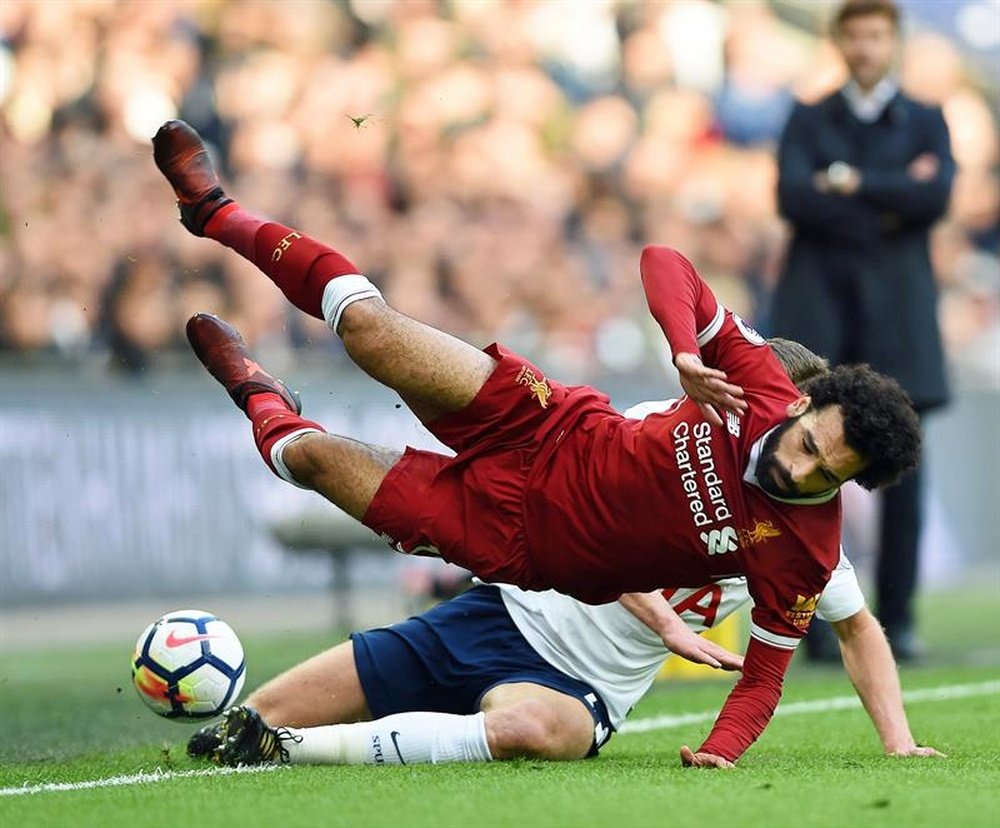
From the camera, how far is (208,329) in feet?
21.2

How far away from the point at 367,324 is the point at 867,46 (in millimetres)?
4568

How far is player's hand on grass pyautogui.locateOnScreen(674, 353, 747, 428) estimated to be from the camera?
16.1 feet

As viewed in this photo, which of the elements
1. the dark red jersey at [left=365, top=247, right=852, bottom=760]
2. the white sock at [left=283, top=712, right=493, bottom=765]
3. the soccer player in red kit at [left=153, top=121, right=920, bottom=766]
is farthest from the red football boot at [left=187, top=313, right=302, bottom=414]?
the white sock at [left=283, top=712, right=493, bottom=765]

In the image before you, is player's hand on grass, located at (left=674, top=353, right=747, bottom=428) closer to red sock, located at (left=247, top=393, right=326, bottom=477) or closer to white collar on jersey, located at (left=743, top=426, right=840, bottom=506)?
white collar on jersey, located at (left=743, top=426, right=840, bottom=506)

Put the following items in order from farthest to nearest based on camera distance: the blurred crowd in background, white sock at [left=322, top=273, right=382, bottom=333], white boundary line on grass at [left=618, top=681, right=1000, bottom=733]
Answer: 1. the blurred crowd in background
2. white boundary line on grass at [left=618, top=681, right=1000, bottom=733]
3. white sock at [left=322, top=273, right=382, bottom=333]

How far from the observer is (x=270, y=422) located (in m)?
6.02

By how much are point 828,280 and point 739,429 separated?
175 inches

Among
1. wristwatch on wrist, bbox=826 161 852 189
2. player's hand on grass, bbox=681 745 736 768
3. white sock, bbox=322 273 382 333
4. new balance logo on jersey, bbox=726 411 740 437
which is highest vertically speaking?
wristwatch on wrist, bbox=826 161 852 189

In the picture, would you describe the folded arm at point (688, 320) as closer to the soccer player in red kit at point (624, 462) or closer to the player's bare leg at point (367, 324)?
the soccer player in red kit at point (624, 462)

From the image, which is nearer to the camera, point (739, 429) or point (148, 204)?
point (739, 429)

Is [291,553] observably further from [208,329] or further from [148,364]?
[208,329]

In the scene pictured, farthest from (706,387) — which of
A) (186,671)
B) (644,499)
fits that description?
(186,671)

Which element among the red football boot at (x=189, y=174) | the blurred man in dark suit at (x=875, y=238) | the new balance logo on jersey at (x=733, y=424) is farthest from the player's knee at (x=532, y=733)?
the blurred man in dark suit at (x=875, y=238)

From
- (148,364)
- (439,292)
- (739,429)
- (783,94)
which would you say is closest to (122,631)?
(148,364)
